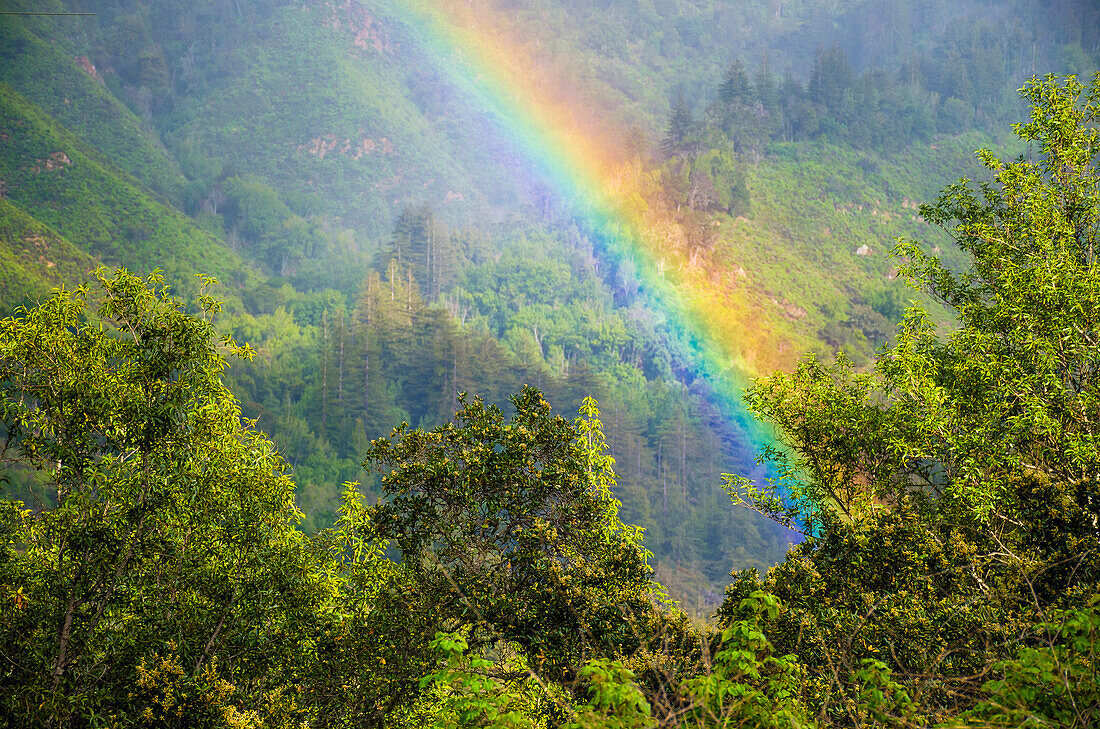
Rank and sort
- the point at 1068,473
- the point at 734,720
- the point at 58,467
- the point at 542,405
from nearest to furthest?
the point at 734,720, the point at 58,467, the point at 1068,473, the point at 542,405

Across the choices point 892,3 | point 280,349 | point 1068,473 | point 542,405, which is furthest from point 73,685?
point 892,3

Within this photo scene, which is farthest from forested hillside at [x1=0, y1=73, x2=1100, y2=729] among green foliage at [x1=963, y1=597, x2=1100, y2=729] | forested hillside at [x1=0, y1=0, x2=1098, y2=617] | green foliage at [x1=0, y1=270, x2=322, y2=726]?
forested hillside at [x1=0, y1=0, x2=1098, y2=617]

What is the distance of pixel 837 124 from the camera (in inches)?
4764

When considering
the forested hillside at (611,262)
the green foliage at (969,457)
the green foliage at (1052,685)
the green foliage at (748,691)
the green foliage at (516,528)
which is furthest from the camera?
the forested hillside at (611,262)

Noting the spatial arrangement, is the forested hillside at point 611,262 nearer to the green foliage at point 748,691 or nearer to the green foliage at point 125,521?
the green foliage at point 125,521

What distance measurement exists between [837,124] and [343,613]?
125431mm

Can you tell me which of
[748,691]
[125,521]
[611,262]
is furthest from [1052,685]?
[611,262]

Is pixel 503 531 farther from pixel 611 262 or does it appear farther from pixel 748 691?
pixel 611 262

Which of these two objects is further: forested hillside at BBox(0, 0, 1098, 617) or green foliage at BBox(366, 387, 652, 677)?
forested hillside at BBox(0, 0, 1098, 617)

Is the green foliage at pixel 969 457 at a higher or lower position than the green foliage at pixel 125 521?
higher

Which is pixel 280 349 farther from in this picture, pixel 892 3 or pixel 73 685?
pixel 892 3

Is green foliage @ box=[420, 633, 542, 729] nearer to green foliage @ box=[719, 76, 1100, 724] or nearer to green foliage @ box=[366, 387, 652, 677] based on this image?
green foliage @ box=[719, 76, 1100, 724]

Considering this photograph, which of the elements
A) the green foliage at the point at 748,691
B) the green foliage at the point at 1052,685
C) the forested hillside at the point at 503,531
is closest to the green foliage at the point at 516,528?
the forested hillside at the point at 503,531

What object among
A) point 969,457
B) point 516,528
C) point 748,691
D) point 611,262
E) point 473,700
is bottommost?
point 473,700
